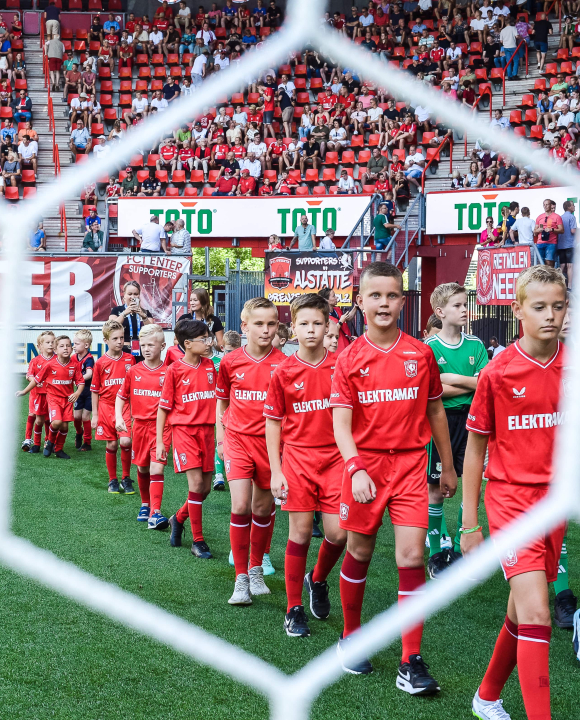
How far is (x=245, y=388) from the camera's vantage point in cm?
387

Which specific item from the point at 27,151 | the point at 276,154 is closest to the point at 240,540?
the point at 27,151

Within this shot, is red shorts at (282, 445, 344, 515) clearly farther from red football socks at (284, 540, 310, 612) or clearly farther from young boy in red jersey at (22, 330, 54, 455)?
young boy in red jersey at (22, 330, 54, 455)

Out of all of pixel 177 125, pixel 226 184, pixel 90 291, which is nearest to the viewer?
pixel 177 125

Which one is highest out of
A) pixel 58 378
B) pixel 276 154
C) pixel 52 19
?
pixel 52 19

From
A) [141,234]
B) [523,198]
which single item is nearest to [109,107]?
[141,234]

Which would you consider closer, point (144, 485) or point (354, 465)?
point (354, 465)

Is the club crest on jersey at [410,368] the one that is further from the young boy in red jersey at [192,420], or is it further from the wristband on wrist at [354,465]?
the young boy in red jersey at [192,420]

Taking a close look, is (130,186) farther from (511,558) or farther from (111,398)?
(511,558)

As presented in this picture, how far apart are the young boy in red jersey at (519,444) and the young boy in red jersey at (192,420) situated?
2.31 meters

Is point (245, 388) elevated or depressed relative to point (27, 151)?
depressed

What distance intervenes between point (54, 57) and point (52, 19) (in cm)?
532

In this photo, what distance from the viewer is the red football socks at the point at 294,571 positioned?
3.27 meters

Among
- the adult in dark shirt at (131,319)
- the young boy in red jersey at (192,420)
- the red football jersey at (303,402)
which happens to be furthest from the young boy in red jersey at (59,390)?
the red football jersey at (303,402)

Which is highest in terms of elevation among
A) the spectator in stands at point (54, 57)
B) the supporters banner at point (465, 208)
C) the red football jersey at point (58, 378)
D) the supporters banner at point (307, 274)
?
the spectator in stands at point (54, 57)
